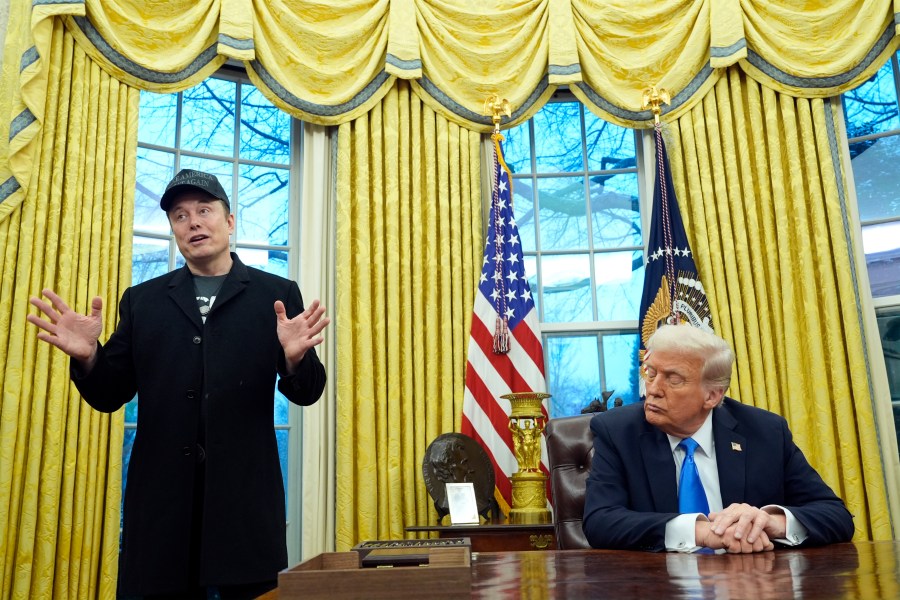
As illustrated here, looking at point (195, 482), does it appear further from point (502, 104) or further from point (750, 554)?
point (502, 104)

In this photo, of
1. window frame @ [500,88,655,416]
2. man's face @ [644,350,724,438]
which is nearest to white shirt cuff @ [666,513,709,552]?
man's face @ [644,350,724,438]

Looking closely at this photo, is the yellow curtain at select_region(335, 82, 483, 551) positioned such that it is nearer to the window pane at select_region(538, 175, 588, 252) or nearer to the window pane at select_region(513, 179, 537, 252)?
the window pane at select_region(513, 179, 537, 252)

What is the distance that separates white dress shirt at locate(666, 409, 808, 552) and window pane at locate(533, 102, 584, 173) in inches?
114

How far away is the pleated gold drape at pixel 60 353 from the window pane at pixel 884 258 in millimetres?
3763

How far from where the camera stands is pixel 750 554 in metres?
1.46

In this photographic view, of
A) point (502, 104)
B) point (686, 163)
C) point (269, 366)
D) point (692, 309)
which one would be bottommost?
point (269, 366)

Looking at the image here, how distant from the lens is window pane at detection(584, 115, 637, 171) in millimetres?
4703

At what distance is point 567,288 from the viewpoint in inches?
179

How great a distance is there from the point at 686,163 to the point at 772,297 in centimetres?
84

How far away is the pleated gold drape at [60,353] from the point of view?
3.20 metres

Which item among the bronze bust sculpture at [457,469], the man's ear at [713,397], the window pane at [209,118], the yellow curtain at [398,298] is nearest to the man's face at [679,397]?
the man's ear at [713,397]

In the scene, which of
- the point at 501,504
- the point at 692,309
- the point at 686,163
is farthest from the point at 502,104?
the point at 501,504

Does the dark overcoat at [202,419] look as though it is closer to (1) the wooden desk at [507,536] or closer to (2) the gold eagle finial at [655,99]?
(1) the wooden desk at [507,536]

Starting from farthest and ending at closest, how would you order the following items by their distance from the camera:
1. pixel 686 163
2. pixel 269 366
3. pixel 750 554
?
pixel 686 163
pixel 269 366
pixel 750 554
